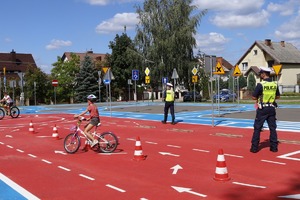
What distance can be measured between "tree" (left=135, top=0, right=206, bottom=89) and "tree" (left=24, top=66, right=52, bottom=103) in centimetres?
1898

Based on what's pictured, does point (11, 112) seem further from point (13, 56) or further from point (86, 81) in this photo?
point (13, 56)

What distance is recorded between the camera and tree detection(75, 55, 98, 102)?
200 ft

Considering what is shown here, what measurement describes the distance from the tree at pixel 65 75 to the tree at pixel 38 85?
12.4 ft

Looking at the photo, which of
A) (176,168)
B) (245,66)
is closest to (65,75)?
(245,66)

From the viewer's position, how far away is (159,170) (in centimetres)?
831

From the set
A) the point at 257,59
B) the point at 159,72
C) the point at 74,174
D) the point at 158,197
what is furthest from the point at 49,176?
the point at 257,59

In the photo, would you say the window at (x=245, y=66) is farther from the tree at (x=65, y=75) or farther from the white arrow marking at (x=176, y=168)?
the white arrow marking at (x=176, y=168)

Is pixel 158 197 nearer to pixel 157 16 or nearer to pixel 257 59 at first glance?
pixel 157 16

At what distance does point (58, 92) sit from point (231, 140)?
5379cm

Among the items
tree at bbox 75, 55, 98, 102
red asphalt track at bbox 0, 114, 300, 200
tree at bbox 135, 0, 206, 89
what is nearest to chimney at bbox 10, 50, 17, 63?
tree at bbox 75, 55, 98, 102

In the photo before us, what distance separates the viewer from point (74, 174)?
8156 millimetres

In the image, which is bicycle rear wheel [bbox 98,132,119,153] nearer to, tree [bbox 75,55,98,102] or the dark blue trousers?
Answer: the dark blue trousers

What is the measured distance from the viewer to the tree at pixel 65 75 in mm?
64625

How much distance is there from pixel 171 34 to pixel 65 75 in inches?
1037
